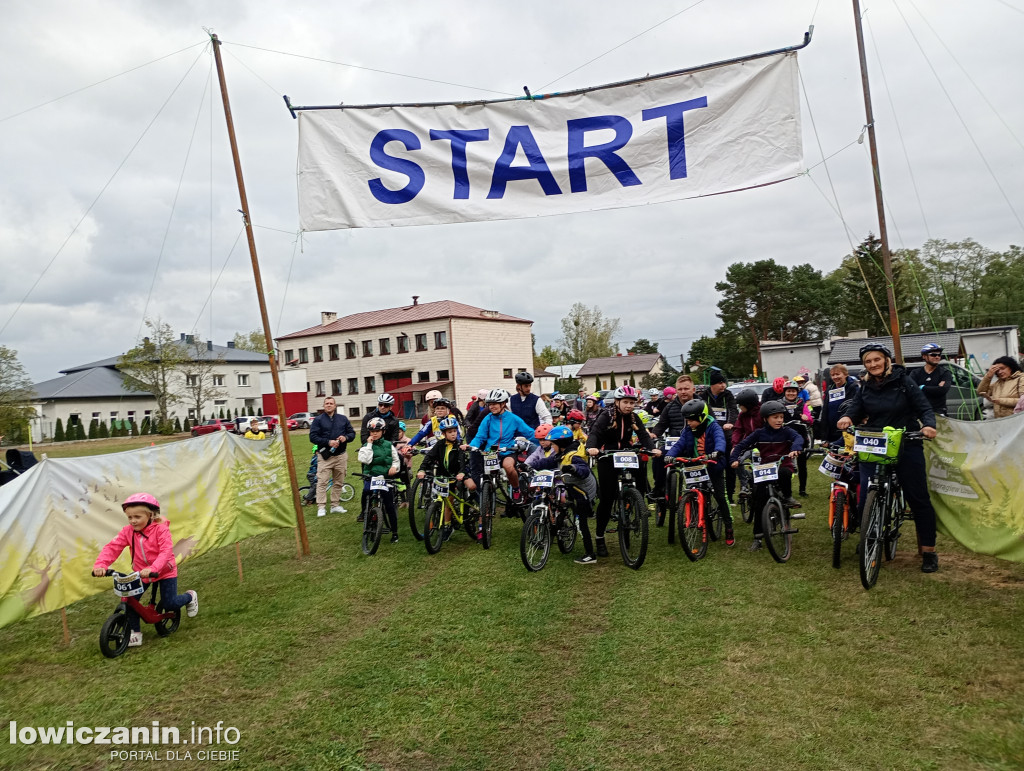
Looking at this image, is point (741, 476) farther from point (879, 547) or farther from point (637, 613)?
point (637, 613)

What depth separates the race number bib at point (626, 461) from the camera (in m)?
7.38

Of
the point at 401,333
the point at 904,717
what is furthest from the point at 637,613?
the point at 401,333

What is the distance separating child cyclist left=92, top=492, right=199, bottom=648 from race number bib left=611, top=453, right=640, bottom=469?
4343mm

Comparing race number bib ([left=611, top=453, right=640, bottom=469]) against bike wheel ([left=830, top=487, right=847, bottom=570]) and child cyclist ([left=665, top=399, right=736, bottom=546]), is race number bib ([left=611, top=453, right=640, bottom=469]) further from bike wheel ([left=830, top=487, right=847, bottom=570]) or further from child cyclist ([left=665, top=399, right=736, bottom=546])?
bike wheel ([left=830, top=487, right=847, bottom=570])

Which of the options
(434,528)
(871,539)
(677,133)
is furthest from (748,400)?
(434,528)

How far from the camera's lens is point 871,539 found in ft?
20.5

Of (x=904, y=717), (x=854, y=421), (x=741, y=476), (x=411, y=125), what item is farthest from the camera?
(x=741, y=476)

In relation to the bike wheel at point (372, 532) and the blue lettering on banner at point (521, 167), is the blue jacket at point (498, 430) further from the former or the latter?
the blue lettering on banner at point (521, 167)

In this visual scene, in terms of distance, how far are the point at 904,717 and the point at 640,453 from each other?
4.05 meters

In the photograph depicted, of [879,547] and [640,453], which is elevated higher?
[640,453]

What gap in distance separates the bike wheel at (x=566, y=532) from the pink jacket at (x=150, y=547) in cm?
412

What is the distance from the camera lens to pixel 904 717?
394cm

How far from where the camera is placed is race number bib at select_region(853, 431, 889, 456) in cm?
637

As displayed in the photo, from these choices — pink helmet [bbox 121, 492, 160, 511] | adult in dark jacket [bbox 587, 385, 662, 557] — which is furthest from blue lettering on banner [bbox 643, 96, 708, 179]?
pink helmet [bbox 121, 492, 160, 511]
